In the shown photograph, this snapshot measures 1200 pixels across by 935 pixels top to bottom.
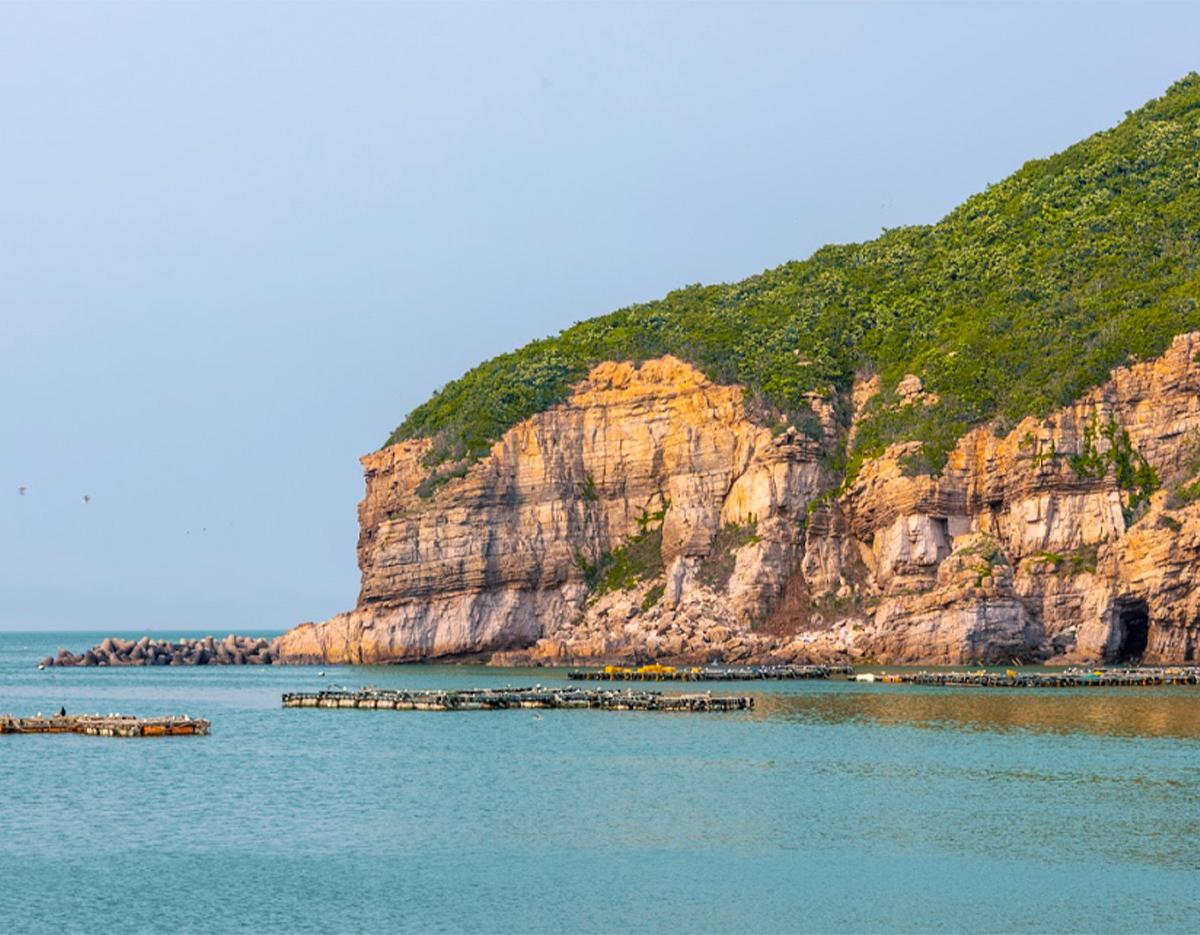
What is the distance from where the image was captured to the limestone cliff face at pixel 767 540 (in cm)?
10950

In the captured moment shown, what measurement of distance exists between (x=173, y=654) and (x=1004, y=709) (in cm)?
10986

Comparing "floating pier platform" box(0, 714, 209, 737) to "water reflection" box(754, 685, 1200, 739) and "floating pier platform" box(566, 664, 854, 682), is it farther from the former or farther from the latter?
"floating pier platform" box(566, 664, 854, 682)

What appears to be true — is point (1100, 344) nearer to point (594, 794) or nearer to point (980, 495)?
point (980, 495)

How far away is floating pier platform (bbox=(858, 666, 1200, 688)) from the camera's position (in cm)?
9788

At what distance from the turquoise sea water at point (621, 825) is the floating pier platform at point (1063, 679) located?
53.0 ft

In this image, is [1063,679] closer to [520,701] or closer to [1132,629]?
[1132,629]

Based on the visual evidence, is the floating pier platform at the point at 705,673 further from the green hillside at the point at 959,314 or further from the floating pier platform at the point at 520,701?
the green hillside at the point at 959,314

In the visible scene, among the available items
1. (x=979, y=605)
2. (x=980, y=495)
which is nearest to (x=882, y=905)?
(x=979, y=605)

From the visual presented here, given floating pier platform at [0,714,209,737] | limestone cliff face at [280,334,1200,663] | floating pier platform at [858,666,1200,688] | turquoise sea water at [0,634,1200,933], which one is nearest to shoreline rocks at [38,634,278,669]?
limestone cliff face at [280,334,1200,663]

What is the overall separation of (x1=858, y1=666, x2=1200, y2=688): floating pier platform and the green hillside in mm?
21289

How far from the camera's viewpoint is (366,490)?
14762 cm

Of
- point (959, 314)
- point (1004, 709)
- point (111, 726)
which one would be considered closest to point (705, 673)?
point (1004, 709)

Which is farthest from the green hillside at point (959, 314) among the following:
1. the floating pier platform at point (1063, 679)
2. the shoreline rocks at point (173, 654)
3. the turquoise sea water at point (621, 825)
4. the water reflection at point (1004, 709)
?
the turquoise sea water at point (621, 825)

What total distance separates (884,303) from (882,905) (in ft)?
358
